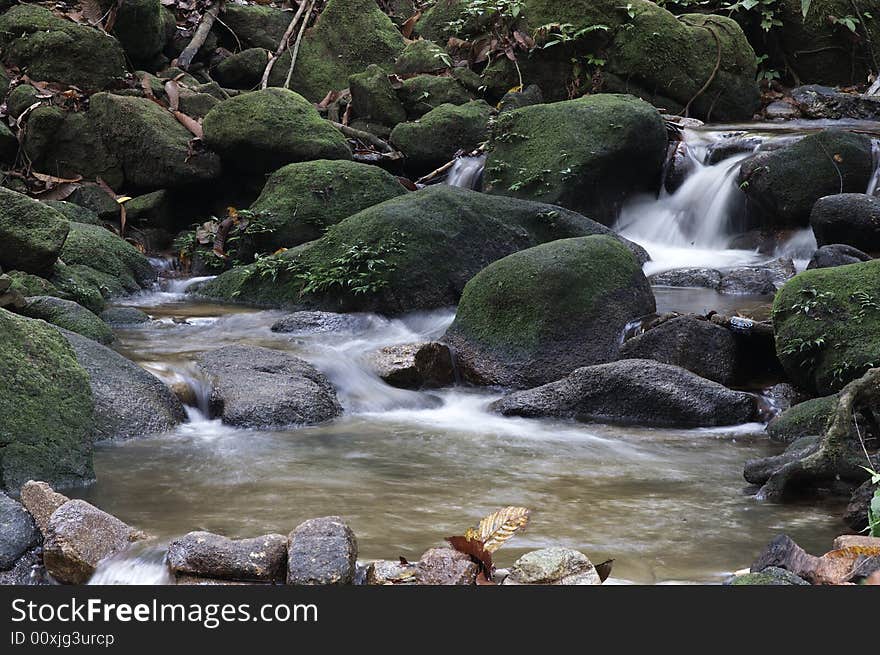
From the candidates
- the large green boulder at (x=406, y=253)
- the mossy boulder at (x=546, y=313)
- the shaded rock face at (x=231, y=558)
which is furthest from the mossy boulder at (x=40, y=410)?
the large green boulder at (x=406, y=253)

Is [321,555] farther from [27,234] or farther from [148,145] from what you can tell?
[148,145]

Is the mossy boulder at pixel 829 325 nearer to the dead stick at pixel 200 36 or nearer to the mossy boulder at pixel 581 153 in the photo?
the mossy boulder at pixel 581 153

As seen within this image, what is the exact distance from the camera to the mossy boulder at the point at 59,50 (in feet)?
44.9

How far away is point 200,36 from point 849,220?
10319 mm

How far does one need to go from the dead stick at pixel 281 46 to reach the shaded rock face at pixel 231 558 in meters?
12.7

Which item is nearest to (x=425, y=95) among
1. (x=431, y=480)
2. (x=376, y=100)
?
(x=376, y=100)

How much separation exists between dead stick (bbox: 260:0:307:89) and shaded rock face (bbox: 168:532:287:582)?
12696 mm

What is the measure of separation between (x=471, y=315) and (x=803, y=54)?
11.3m

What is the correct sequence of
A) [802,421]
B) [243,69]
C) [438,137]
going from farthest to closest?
[243,69]
[438,137]
[802,421]

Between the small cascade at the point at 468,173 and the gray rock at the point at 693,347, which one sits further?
the small cascade at the point at 468,173

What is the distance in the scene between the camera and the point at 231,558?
362 centimetres

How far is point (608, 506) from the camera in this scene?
16.7 ft

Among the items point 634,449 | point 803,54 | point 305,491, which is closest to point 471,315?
point 634,449

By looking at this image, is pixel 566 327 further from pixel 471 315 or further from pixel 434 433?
pixel 434 433
